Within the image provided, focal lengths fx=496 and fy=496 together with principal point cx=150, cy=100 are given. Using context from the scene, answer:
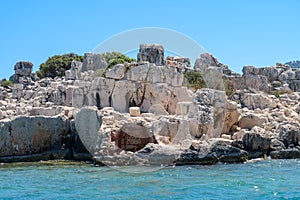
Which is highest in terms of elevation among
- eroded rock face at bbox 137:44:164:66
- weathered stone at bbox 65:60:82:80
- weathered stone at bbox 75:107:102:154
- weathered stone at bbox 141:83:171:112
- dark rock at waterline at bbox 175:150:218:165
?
eroded rock face at bbox 137:44:164:66

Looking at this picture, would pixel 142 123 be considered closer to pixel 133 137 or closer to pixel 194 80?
pixel 133 137

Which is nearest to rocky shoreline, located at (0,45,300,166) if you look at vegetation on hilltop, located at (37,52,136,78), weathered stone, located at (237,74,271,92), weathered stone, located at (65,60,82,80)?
weathered stone, located at (65,60,82,80)

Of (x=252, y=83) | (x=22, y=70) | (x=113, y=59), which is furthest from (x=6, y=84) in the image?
(x=252, y=83)

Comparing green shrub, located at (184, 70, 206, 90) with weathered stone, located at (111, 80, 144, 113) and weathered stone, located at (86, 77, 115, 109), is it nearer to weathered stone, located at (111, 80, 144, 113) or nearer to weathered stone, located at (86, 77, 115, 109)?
weathered stone, located at (111, 80, 144, 113)

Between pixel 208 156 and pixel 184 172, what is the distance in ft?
10.5

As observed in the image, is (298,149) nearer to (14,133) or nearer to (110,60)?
(14,133)

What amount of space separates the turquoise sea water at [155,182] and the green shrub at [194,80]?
520 inches

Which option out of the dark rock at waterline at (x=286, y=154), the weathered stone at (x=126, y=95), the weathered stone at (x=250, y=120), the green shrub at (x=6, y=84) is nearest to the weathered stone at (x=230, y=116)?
the weathered stone at (x=250, y=120)

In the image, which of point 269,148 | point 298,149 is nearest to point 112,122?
point 269,148

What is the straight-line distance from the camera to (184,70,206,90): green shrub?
34750mm

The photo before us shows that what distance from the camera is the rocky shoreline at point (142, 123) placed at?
22844 mm

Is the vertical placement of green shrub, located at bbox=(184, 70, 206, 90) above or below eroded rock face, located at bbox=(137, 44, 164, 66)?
below

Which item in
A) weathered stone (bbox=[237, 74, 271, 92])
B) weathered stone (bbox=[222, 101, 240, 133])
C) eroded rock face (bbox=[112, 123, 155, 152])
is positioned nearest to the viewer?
eroded rock face (bbox=[112, 123, 155, 152])

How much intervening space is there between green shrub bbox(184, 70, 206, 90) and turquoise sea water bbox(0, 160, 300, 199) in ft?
43.3
